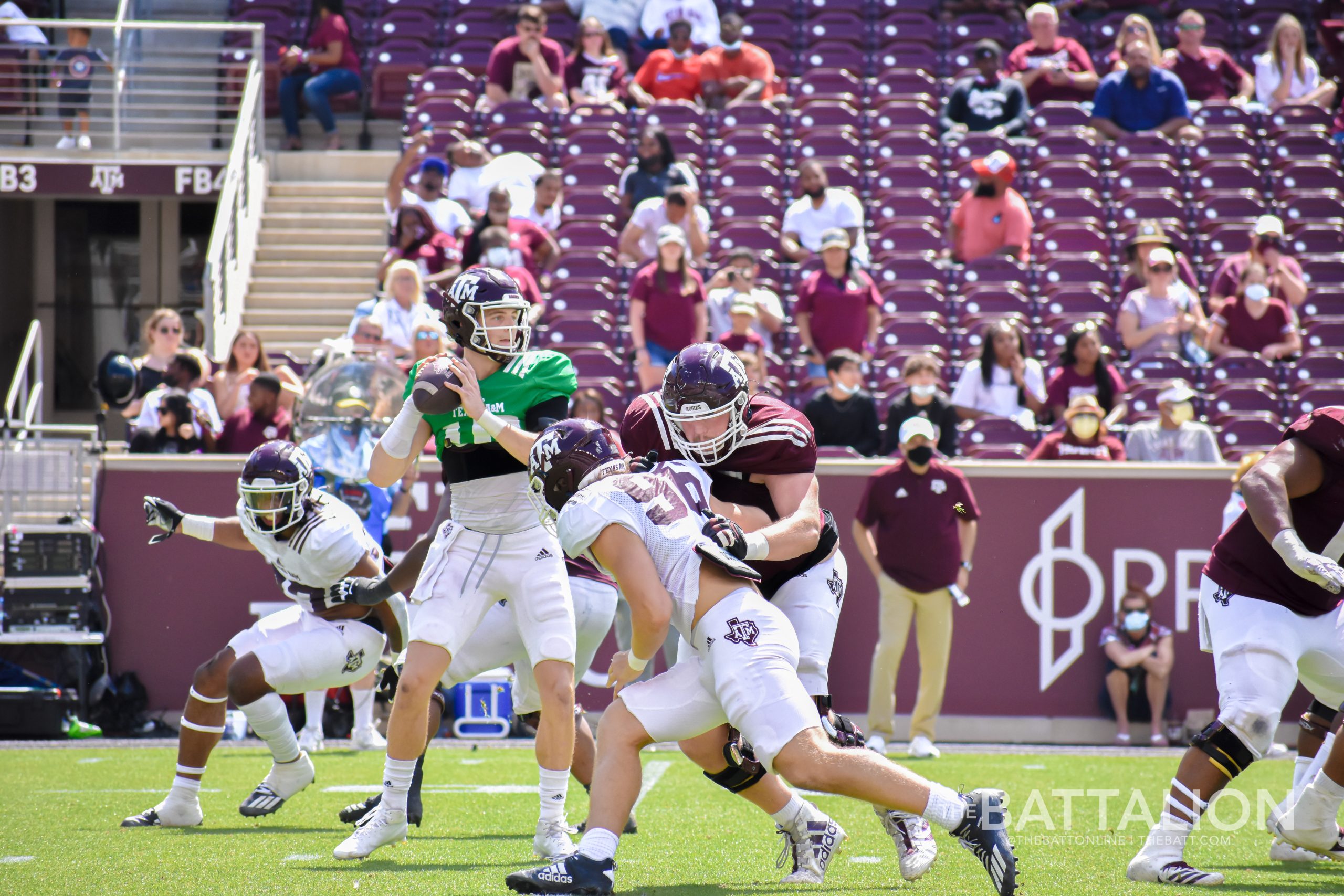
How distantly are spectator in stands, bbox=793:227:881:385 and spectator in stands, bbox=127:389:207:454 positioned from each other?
175 inches

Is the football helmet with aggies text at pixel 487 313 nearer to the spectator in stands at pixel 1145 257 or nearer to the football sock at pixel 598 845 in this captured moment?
the football sock at pixel 598 845

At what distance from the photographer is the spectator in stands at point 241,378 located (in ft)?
35.1

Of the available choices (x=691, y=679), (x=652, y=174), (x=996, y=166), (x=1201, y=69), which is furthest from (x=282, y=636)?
(x=1201, y=69)

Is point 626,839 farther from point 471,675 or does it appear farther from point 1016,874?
point 1016,874

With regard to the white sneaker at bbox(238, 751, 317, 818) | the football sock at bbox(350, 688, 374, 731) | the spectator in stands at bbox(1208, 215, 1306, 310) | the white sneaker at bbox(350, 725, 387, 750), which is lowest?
the white sneaker at bbox(350, 725, 387, 750)

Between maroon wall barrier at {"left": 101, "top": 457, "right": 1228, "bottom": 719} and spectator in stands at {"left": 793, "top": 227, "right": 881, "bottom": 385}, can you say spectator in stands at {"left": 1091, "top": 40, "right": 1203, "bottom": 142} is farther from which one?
maroon wall barrier at {"left": 101, "top": 457, "right": 1228, "bottom": 719}

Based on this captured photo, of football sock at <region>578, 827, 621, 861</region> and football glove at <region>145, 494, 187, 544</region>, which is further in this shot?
football glove at <region>145, 494, 187, 544</region>

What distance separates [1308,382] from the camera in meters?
11.7

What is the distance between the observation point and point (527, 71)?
14398 mm

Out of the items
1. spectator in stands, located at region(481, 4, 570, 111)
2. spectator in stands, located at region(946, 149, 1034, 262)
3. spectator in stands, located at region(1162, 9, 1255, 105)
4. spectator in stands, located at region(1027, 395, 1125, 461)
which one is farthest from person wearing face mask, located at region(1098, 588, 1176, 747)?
spectator in stands, located at region(481, 4, 570, 111)

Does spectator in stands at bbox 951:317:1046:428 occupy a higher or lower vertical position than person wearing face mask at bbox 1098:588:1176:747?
higher

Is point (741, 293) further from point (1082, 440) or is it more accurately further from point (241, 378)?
point (241, 378)

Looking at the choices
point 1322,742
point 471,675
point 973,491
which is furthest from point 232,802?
point 973,491

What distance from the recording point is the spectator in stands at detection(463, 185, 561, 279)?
39.2 feet
